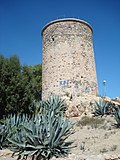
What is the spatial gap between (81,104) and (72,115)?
0.83 meters

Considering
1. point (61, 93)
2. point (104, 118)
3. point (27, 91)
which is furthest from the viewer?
point (61, 93)

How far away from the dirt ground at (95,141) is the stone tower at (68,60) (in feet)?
12.0

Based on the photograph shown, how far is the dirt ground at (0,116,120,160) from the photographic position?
18.6 ft

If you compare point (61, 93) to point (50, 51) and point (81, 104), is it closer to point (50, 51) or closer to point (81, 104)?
point (81, 104)

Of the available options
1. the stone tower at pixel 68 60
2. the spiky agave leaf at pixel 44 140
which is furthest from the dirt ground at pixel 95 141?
the stone tower at pixel 68 60

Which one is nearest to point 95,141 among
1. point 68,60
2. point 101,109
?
point 101,109

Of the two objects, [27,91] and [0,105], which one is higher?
[27,91]

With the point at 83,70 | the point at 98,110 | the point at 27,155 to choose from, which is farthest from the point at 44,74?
the point at 27,155

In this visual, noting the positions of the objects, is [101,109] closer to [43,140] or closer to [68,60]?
[68,60]

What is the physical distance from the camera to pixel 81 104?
41.5 feet

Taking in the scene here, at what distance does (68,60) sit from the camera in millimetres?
14609

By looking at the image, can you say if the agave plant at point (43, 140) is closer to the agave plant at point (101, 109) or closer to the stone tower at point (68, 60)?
the agave plant at point (101, 109)

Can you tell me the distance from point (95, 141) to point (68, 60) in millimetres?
7974

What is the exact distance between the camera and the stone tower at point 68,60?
14.3 m
